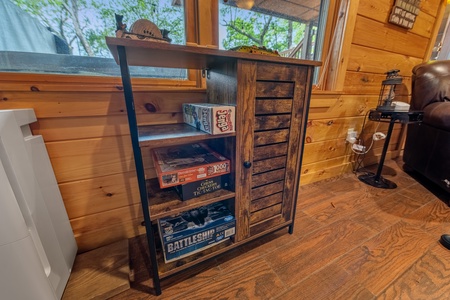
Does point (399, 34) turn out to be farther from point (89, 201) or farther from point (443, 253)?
point (89, 201)

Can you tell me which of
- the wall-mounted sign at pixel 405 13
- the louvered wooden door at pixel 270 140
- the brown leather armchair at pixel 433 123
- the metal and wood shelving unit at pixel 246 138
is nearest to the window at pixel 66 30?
Result: the metal and wood shelving unit at pixel 246 138

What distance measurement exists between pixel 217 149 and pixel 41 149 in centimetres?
70

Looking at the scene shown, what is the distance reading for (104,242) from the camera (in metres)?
0.98

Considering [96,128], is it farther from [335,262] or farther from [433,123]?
[433,123]

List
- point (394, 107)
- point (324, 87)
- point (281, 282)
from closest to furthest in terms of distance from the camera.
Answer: point (281, 282)
point (394, 107)
point (324, 87)

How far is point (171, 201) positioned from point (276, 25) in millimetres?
1238

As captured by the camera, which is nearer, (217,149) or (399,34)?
(217,149)

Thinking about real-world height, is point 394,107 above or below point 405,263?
above

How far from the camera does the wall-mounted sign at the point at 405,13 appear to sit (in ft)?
4.77

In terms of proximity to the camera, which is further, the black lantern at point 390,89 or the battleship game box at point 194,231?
the black lantern at point 390,89

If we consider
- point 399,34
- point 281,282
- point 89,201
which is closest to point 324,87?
point 399,34

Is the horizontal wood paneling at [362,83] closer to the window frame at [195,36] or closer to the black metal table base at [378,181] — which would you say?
the black metal table base at [378,181]

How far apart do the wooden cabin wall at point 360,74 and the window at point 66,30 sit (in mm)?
1167

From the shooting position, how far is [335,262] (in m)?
0.88
